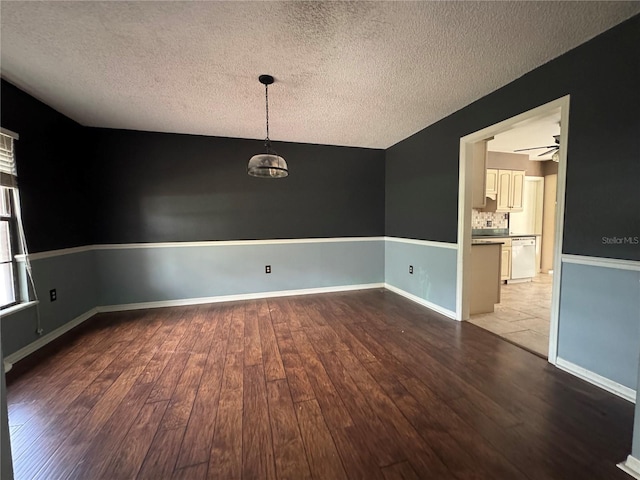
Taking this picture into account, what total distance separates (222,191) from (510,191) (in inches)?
209

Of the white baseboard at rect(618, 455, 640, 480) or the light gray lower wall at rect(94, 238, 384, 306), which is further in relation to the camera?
the light gray lower wall at rect(94, 238, 384, 306)

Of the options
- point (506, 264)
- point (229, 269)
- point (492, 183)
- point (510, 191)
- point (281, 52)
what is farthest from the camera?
point (510, 191)

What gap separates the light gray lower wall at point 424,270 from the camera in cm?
311

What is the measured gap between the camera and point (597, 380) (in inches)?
71.2

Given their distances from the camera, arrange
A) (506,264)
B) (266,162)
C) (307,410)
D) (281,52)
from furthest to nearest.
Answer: (506,264) → (266,162) → (281,52) → (307,410)

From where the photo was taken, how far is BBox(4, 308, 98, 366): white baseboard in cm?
219

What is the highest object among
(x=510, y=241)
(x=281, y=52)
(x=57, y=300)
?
(x=281, y=52)

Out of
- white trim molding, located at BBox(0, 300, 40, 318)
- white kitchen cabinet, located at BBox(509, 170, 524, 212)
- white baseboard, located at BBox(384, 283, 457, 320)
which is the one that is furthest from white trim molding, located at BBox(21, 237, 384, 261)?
white kitchen cabinet, located at BBox(509, 170, 524, 212)

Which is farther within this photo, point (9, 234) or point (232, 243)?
point (232, 243)

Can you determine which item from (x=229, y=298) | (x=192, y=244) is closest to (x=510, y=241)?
(x=229, y=298)

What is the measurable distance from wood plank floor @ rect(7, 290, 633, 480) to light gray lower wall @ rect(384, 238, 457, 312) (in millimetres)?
627

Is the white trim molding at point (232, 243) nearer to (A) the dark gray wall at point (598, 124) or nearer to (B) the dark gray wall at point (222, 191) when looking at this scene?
(B) the dark gray wall at point (222, 191)

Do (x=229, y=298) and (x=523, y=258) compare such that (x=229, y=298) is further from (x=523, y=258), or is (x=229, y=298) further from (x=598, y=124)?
(x=523, y=258)

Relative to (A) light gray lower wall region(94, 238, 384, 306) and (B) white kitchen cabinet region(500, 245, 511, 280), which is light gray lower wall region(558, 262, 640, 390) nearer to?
(A) light gray lower wall region(94, 238, 384, 306)
